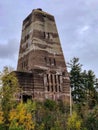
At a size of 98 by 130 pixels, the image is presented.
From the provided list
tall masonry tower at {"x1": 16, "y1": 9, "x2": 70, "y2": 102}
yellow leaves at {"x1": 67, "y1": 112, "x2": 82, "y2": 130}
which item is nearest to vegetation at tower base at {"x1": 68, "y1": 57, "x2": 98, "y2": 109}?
tall masonry tower at {"x1": 16, "y1": 9, "x2": 70, "y2": 102}

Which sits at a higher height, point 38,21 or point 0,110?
point 38,21

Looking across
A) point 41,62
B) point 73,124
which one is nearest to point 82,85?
point 41,62

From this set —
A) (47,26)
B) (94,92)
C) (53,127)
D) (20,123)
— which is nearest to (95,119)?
(53,127)

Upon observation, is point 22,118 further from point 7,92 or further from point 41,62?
point 41,62

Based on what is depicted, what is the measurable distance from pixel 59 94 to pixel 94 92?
7.61 meters

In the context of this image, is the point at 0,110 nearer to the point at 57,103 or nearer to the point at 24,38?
the point at 57,103

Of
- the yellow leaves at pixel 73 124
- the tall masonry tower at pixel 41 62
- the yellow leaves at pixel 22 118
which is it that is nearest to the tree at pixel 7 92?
the yellow leaves at pixel 22 118

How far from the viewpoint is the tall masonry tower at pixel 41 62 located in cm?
5466

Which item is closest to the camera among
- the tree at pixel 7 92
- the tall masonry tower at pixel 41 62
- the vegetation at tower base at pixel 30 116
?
the vegetation at tower base at pixel 30 116

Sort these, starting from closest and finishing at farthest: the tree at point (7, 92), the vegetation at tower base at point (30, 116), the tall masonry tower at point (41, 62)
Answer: the vegetation at tower base at point (30, 116), the tree at point (7, 92), the tall masonry tower at point (41, 62)

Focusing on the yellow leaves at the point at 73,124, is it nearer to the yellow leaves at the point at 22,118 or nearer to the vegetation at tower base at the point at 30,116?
the vegetation at tower base at the point at 30,116

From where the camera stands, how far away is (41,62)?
188 ft

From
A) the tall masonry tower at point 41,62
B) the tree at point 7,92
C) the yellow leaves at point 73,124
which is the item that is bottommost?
the yellow leaves at point 73,124

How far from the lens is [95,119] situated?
43.2m
